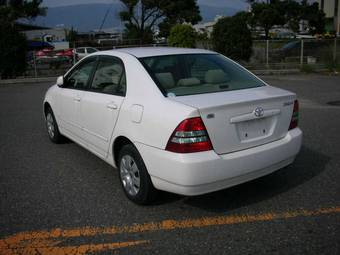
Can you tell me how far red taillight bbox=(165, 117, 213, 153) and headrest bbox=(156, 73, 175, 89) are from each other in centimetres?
68

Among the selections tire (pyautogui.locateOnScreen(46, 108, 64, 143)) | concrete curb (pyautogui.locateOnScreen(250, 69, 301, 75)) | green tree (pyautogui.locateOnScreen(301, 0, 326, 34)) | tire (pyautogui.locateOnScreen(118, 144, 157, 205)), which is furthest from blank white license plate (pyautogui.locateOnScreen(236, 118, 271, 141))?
green tree (pyautogui.locateOnScreen(301, 0, 326, 34))

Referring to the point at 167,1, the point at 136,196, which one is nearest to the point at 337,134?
the point at 136,196

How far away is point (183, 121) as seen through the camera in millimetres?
3439

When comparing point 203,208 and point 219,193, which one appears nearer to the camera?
point 203,208

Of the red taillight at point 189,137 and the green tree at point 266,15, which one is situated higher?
the green tree at point 266,15

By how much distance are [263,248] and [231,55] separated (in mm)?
17658

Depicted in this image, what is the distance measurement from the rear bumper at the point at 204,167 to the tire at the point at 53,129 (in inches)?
113

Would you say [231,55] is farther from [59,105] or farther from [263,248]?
[263,248]

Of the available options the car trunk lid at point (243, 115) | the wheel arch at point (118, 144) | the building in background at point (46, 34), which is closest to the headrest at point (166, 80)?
the car trunk lid at point (243, 115)

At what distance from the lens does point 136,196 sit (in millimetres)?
4062

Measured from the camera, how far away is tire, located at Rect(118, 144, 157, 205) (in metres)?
3.87

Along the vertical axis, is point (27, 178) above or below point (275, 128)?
below

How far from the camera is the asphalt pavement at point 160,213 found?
3359 millimetres

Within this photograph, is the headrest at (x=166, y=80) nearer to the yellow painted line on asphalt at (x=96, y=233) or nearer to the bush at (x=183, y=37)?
the yellow painted line on asphalt at (x=96, y=233)
